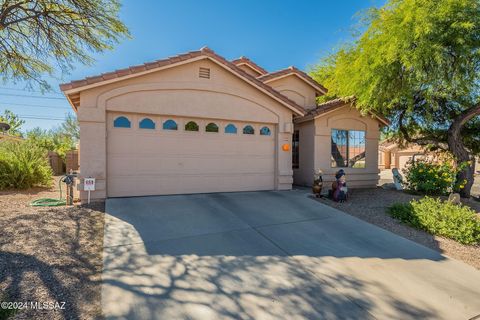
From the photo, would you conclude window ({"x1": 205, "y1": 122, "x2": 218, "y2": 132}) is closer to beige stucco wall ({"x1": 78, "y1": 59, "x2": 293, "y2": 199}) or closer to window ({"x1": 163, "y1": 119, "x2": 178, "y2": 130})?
beige stucco wall ({"x1": 78, "y1": 59, "x2": 293, "y2": 199})

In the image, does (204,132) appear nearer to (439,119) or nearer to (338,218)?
(338,218)

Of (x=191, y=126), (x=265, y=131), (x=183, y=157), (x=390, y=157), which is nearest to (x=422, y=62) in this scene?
(x=265, y=131)

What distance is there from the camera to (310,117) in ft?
32.9

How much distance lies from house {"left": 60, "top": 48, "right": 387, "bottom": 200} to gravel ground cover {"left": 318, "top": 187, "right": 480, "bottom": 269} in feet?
5.39

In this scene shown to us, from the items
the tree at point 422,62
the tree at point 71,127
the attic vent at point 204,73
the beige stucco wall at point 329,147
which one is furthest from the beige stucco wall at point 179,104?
the tree at point 71,127

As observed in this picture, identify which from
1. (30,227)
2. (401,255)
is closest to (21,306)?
(30,227)

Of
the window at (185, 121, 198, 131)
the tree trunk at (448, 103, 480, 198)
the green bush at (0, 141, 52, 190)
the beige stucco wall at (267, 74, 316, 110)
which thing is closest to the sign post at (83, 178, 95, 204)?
the window at (185, 121, 198, 131)

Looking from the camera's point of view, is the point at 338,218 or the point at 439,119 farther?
the point at 439,119

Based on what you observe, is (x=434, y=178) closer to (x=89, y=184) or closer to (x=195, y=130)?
(x=195, y=130)

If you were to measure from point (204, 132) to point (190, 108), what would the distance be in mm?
897

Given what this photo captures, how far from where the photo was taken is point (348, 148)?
35.6ft

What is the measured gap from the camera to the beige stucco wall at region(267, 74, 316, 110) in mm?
11883

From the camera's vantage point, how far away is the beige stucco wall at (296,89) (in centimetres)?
1188

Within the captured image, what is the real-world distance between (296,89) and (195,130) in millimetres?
6272
